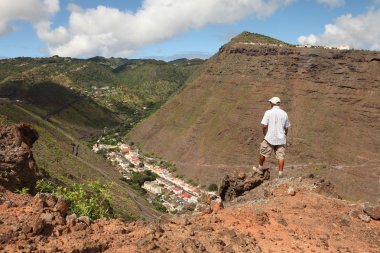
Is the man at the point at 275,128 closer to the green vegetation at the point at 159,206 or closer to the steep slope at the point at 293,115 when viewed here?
the green vegetation at the point at 159,206

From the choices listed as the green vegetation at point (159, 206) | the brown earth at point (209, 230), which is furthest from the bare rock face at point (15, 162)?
the green vegetation at point (159, 206)

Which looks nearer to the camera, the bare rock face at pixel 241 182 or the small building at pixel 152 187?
the bare rock face at pixel 241 182

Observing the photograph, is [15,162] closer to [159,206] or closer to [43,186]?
[43,186]

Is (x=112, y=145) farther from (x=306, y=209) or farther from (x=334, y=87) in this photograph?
(x=306, y=209)

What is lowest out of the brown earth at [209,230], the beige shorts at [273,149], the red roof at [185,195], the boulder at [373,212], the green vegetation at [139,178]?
the red roof at [185,195]

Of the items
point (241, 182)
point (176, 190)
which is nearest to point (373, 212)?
point (241, 182)

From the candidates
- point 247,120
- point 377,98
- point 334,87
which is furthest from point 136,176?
point 377,98
